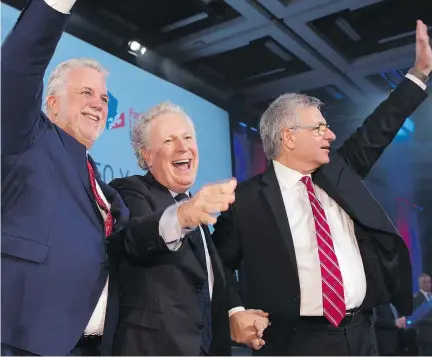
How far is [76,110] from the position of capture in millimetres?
1364

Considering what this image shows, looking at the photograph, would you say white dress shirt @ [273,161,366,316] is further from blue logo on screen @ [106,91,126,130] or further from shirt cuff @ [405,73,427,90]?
blue logo on screen @ [106,91,126,130]

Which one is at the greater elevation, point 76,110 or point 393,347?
point 76,110

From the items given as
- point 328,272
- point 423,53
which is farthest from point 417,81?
point 328,272

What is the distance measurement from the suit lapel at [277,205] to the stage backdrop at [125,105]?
3.32ft

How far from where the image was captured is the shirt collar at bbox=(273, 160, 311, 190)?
1.94 m

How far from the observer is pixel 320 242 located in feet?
5.73

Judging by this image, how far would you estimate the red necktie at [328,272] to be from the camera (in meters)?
1.63

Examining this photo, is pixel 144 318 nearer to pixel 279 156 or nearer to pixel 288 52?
pixel 279 156

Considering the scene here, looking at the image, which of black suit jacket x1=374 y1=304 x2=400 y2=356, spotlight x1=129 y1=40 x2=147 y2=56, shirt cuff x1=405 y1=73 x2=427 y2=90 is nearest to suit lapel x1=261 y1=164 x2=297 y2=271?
shirt cuff x1=405 y1=73 x2=427 y2=90

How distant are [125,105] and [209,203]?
230 cm

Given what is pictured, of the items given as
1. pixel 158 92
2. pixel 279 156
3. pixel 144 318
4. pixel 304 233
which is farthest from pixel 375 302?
pixel 158 92

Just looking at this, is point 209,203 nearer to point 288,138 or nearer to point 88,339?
point 88,339

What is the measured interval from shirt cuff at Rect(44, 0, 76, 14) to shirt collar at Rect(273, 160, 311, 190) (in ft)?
3.95

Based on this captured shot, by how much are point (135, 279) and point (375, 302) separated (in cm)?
95
